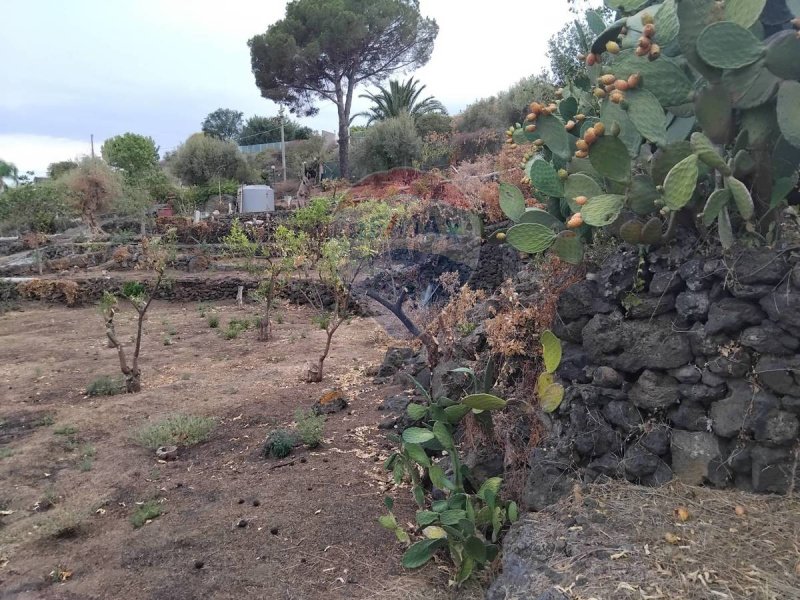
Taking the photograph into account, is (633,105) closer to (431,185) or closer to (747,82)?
(747,82)

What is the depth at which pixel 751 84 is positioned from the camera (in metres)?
2.17

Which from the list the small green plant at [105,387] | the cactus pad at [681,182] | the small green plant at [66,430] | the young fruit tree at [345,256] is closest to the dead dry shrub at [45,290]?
the young fruit tree at [345,256]

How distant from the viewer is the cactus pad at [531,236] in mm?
2740

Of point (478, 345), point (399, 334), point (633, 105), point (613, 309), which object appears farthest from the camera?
point (399, 334)

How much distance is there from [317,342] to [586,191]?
6.11 m

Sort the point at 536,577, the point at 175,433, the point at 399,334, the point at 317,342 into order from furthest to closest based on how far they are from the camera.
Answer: the point at 317,342, the point at 399,334, the point at 175,433, the point at 536,577

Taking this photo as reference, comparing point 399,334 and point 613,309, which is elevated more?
point 613,309

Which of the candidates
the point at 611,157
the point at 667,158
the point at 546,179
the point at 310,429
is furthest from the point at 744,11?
the point at 310,429

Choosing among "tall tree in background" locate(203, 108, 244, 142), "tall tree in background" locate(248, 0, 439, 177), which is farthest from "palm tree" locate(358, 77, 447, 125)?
"tall tree in background" locate(203, 108, 244, 142)

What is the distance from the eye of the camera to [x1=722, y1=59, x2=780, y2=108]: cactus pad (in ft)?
7.03

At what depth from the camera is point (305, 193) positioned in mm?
19703

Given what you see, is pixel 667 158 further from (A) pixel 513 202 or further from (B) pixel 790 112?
(A) pixel 513 202

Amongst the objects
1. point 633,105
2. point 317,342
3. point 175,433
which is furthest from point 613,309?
point 317,342

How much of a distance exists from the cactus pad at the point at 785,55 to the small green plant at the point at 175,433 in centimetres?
442
